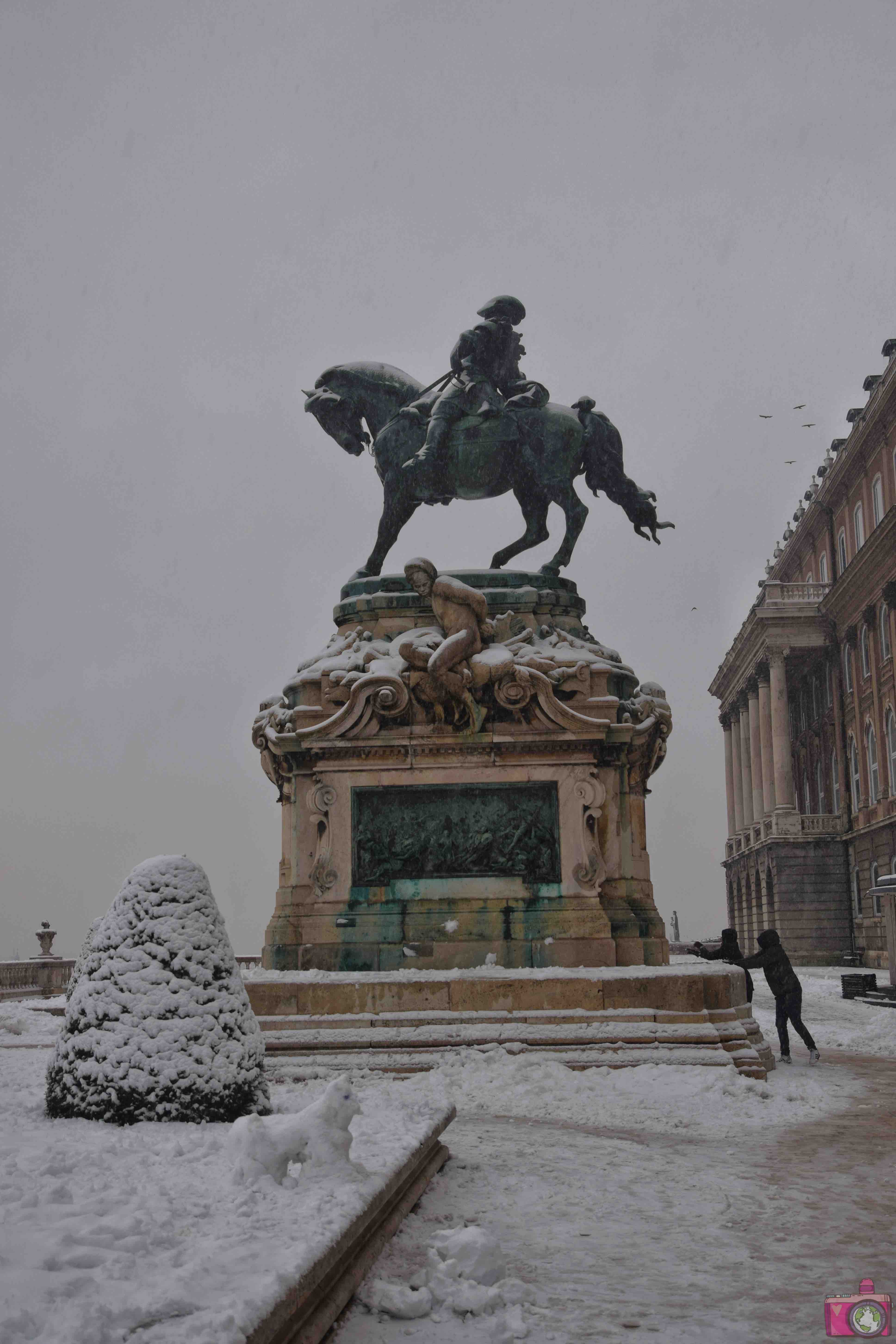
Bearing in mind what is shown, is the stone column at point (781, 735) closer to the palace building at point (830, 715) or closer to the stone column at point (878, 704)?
the palace building at point (830, 715)

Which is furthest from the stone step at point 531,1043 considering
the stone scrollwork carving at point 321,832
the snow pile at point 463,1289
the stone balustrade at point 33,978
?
the stone balustrade at point 33,978

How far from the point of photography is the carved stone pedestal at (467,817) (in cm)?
1481

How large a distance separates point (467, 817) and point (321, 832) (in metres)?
1.67

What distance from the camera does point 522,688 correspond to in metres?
15.3

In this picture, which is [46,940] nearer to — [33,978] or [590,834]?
[33,978]

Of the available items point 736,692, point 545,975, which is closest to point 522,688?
point 545,975

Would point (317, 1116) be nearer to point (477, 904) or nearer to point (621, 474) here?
point (477, 904)

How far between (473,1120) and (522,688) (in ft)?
19.5

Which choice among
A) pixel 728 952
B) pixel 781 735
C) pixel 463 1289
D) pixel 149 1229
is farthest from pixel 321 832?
pixel 781 735

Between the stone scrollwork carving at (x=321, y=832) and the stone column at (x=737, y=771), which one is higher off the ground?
the stone column at (x=737, y=771)

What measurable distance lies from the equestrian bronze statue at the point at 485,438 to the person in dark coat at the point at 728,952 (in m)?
5.02

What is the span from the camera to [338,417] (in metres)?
18.5

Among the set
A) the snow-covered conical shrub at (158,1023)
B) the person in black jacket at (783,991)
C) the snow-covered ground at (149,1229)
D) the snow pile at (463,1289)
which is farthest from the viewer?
the person in black jacket at (783,991)

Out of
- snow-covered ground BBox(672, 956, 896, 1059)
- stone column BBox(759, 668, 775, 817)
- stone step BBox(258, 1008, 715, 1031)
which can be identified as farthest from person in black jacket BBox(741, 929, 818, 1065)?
stone column BBox(759, 668, 775, 817)
